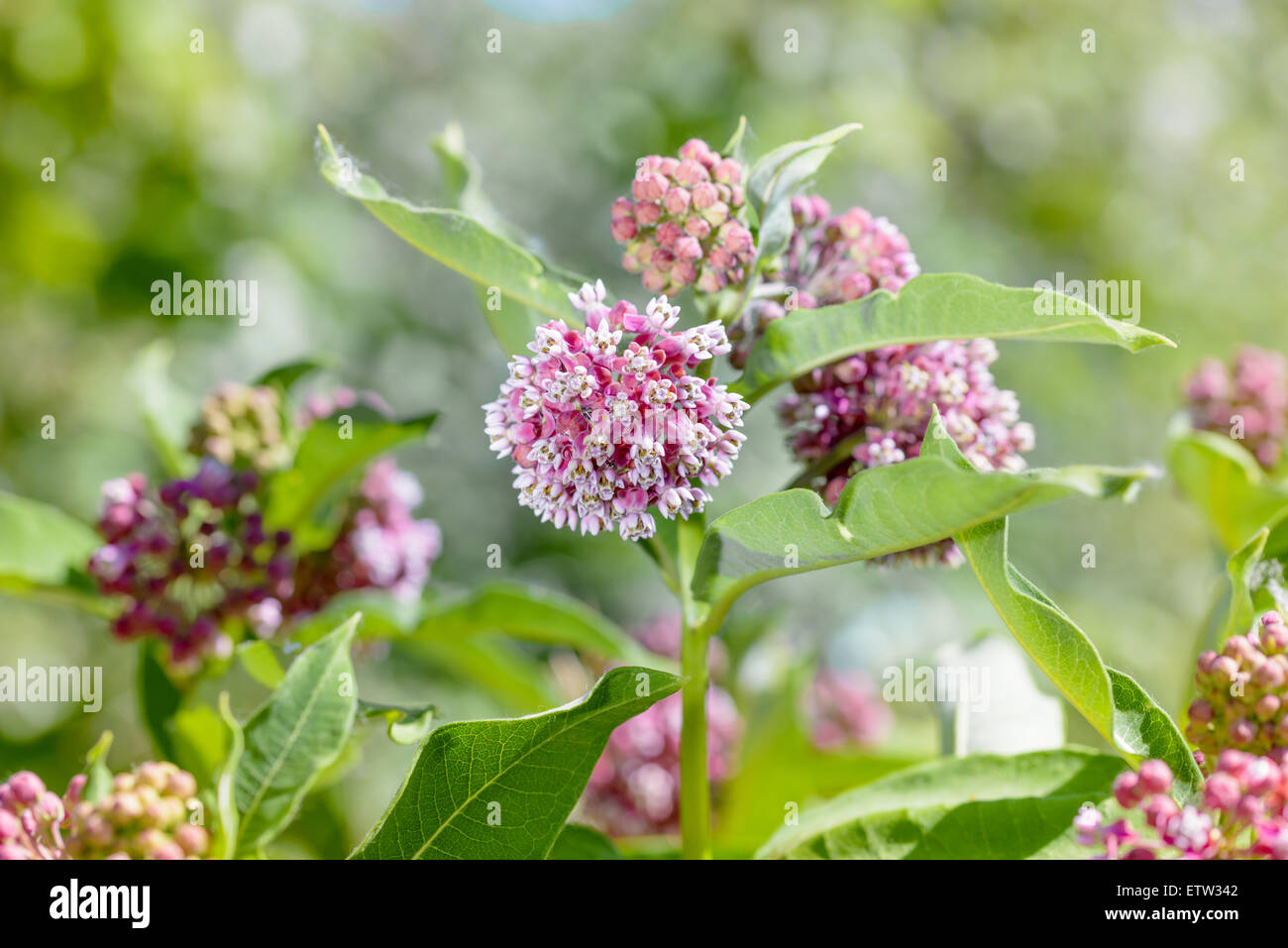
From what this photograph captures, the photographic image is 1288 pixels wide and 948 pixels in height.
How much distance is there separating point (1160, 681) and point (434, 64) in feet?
15.6

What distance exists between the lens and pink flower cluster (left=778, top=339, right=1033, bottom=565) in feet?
4.00

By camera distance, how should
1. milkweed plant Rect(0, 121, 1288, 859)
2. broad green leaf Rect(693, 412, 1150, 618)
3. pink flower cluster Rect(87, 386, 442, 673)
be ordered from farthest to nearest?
pink flower cluster Rect(87, 386, 442, 673), milkweed plant Rect(0, 121, 1288, 859), broad green leaf Rect(693, 412, 1150, 618)

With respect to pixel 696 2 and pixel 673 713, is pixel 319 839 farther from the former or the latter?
pixel 696 2

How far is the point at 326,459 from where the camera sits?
1762 millimetres

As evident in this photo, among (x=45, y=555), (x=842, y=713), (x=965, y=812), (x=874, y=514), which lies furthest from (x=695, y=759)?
(x=842, y=713)

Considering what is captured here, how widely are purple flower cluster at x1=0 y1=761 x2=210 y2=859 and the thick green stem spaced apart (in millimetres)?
503

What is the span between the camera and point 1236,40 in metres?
6.43

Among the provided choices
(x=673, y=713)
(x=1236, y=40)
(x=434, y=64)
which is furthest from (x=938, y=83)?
(x=673, y=713)

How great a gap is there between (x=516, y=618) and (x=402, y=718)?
22.1 inches

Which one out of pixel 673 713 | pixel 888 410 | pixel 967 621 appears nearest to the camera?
pixel 888 410

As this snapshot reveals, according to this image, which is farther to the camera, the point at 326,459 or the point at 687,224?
the point at 326,459

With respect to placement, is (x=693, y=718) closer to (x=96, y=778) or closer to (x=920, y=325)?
(x=920, y=325)

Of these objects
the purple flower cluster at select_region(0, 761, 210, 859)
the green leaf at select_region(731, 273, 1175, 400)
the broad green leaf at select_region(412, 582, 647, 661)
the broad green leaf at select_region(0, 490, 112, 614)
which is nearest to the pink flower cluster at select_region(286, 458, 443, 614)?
the broad green leaf at select_region(412, 582, 647, 661)

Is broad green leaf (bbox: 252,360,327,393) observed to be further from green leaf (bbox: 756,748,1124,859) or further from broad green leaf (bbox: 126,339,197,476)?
green leaf (bbox: 756,748,1124,859)
